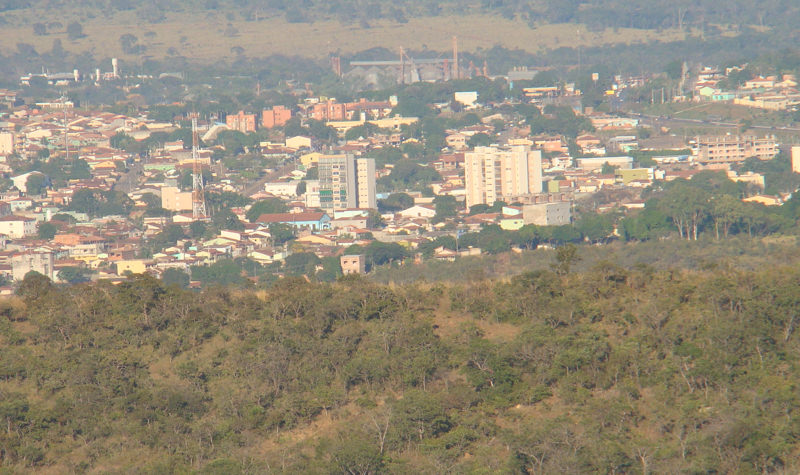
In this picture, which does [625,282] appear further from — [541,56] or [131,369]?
[541,56]

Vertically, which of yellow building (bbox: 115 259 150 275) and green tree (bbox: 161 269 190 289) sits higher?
green tree (bbox: 161 269 190 289)

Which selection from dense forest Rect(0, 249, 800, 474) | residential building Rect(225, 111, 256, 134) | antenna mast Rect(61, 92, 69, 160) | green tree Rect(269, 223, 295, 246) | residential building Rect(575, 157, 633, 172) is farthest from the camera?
residential building Rect(225, 111, 256, 134)

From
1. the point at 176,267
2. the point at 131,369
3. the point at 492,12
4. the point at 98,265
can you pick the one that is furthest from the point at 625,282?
the point at 492,12

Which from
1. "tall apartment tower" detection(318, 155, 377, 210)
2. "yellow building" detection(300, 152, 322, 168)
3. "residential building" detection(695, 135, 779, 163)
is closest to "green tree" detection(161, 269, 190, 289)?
"tall apartment tower" detection(318, 155, 377, 210)

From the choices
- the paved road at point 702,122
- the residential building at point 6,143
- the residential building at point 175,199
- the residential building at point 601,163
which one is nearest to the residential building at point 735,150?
the residential building at point 601,163

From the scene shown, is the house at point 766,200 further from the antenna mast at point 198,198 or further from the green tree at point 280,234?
the antenna mast at point 198,198

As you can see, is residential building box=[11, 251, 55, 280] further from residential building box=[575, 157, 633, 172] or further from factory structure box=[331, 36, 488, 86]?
factory structure box=[331, 36, 488, 86]
